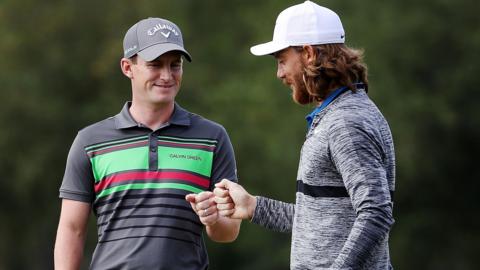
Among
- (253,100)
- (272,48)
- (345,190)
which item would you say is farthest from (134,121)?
(253,100)

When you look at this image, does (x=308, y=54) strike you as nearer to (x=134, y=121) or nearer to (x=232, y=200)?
(x=232, y=200)

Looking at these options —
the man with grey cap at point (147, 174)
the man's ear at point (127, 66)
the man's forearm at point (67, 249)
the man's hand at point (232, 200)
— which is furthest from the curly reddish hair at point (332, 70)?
the man's forearm at point (67, 249)

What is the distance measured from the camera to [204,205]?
218 inches

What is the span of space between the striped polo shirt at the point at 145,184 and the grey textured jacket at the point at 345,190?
801mm

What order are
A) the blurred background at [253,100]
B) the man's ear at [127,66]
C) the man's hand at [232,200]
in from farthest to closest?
the blurred background at [253,100] → the man's ear at [127,66] → the man's hand at [232,200]

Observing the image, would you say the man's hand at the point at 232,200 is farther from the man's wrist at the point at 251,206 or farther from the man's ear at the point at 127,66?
the man's ear at the point at 127,66

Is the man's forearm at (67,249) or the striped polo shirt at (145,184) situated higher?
the striped polo shirt at (145,184)

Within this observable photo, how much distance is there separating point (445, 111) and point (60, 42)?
8405 mm

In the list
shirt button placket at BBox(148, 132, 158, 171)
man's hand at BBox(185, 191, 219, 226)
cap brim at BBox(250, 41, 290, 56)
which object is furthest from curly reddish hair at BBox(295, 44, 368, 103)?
shirt button placket at BBox(148, 132, 158, 171)

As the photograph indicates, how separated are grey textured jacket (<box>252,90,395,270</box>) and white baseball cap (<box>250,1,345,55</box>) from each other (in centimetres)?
26

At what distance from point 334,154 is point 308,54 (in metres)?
0.47

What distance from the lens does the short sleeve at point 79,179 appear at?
5.84 meters

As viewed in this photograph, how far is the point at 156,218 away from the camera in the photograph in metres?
5.77

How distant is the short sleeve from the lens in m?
5.84
